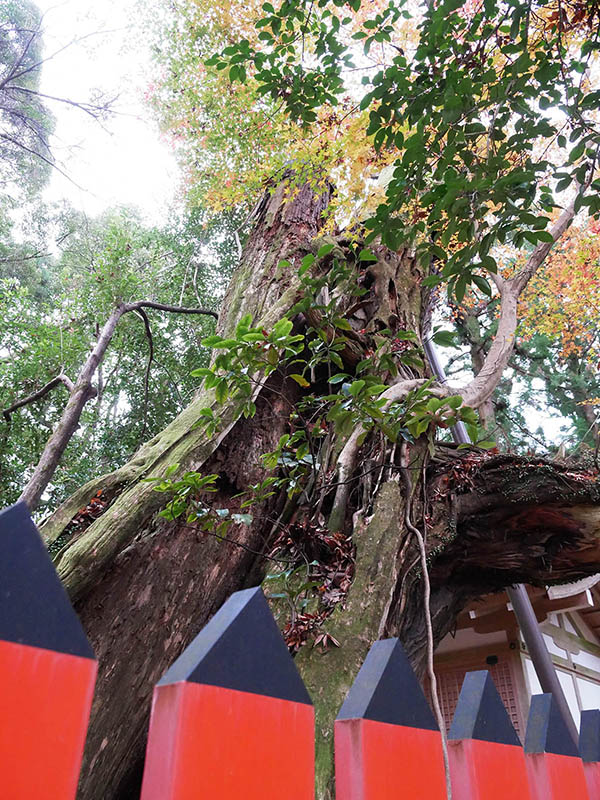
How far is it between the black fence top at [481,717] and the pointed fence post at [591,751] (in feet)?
2.58

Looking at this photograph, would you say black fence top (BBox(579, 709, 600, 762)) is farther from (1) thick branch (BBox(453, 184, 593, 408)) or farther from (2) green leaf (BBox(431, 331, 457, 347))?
(1) thick branch (BBox(453, 184, 593, 408))

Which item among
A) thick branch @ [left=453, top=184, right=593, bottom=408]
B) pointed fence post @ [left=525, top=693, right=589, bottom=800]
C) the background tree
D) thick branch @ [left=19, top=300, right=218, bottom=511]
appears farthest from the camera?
thick branch @ [left=453, top=184, right=593, bottom=408]

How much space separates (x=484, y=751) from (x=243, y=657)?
74cm

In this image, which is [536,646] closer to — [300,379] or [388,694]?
[300,379]

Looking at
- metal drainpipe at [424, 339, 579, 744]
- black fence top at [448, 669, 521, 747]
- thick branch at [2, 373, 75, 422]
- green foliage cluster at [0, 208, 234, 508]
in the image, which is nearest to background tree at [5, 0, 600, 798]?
black fence top at [448, 669, 521, 747]

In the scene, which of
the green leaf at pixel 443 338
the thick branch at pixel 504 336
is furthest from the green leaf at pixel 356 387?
the thick branch at pixel 504 336

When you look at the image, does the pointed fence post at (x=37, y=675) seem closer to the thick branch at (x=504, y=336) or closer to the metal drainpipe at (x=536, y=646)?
the thick branch at (x=504, y=336)

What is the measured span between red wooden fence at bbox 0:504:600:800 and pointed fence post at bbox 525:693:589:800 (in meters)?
0.36

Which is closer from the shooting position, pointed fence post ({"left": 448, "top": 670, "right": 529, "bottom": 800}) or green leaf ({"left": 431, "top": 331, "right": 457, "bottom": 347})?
pointed fence post ({"left": 448, "top": 670, "right": 529, "bottom": 800})

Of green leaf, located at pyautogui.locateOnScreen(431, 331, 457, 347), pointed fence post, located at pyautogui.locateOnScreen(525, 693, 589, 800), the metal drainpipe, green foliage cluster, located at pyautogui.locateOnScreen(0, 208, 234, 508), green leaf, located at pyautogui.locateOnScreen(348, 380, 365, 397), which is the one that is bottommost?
pointed fence post, located at pyautogui.locateOnScreen(525, 693, 589, 800)

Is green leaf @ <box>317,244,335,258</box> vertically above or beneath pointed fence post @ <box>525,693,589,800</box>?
above

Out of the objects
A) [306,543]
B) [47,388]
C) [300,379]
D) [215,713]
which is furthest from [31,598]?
[47,388]

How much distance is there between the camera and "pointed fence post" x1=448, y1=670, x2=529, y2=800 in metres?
1.11

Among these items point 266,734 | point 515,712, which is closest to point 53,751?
point 266,734
